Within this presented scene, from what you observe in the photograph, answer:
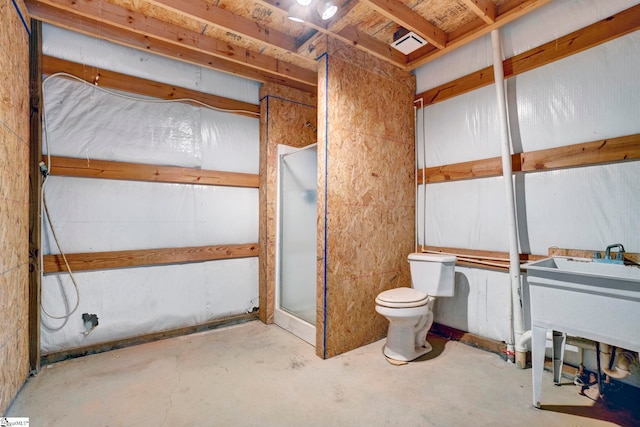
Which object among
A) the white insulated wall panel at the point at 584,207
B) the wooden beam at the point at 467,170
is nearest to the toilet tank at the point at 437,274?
the white insulated wall panel at the point at 584,207

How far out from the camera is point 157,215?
2.66 metres

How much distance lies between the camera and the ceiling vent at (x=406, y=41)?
2.42 m

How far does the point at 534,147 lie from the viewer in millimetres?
2207

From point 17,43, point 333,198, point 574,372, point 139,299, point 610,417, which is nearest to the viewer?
point 610,417

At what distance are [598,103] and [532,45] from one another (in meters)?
A: 0.65

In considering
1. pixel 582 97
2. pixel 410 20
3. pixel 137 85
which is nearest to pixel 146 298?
pixel 137 85

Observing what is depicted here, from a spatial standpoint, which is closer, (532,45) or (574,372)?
(574,372)

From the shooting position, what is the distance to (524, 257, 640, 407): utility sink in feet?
4.60

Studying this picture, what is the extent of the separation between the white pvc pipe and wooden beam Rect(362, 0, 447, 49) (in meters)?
0.40

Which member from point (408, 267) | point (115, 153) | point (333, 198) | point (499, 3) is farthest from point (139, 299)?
point (499, 3)

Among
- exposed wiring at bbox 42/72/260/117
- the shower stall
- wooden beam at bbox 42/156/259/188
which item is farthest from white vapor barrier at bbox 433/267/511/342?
exposed wiring at bbox 42/72/260/117

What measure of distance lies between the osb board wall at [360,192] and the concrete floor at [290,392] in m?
0.34

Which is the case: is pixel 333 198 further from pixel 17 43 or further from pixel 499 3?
pixel 17 43

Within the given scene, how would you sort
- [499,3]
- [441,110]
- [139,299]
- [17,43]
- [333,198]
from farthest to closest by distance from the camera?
1. [441,110]
2. [139,299]
3. [333,198]
4. [499,3]
5. [17,43]
